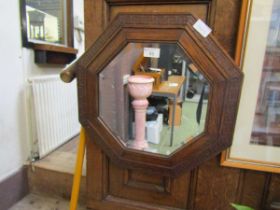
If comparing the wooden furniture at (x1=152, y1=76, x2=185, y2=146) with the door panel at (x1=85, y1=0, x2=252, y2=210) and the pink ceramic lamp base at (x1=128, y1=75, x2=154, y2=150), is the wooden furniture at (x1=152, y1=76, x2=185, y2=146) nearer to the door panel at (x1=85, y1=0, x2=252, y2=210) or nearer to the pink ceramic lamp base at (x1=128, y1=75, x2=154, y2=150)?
the pink ceramic lamp base at (x1=128, y1=75, x2=154, y2=150)

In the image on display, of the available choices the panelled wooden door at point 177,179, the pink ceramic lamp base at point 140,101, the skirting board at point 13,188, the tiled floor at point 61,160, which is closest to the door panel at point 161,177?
the panelled wooden door at point 177,179

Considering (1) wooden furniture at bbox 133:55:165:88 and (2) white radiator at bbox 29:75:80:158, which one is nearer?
(1) wooden furniture at bbox 133:55:165:88

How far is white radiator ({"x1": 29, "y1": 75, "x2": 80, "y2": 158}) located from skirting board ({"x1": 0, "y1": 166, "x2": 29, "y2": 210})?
0.18 m

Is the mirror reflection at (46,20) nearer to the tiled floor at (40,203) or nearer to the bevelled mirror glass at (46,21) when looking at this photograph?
the bevelled mirror glass at (46,21)

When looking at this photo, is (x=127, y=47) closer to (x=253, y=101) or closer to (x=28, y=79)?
(x=253, y=101)

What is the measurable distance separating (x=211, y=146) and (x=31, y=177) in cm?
127

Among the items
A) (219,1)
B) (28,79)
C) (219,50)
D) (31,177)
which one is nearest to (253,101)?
(219,50)

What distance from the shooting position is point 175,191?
3.28ft

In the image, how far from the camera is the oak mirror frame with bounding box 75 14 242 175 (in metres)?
0.76

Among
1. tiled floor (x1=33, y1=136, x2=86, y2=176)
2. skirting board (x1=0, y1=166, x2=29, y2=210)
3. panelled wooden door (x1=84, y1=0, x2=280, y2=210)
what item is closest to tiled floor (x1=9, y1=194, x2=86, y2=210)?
skirting board (x1=0, y1=166, x2=29, y2=210)

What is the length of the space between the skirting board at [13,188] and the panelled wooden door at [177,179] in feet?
1.88

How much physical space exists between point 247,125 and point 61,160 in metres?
1.27

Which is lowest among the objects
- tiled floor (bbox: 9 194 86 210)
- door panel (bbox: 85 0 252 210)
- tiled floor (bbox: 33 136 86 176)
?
tiled floor (bbox: 9 194 86 210)

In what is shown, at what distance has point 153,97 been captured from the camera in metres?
0.96
